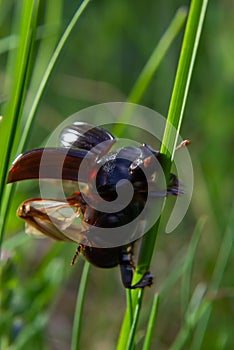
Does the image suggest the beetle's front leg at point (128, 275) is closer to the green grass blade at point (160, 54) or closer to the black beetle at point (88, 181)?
the black beetle at point (88, 181)

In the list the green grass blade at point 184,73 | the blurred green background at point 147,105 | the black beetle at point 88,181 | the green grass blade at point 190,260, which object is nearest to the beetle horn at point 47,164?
the black beetle at point 88,181

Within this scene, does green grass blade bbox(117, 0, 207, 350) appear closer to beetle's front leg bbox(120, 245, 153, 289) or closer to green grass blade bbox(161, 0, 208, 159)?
green grass blade bbox(161, 0, 208, 159)

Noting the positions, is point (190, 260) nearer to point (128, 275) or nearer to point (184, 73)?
point (128, 275)

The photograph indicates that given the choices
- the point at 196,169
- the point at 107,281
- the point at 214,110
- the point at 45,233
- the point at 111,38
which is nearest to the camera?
the point at 45,233

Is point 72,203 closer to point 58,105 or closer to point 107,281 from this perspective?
point 107,281

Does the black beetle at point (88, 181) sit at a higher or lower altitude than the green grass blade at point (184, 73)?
lower

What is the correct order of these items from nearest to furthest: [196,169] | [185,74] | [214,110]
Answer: [185,74]
[196,169]
[214,110]

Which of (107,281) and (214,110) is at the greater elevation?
(214,110)

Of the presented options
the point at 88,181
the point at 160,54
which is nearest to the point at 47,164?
the point at 88,181

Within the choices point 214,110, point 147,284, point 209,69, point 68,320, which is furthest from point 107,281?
point 147,284
